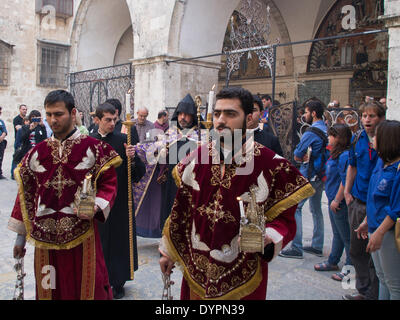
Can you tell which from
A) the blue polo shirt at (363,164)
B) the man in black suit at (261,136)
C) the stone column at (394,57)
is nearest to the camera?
the blue polo shirt at (363,164)

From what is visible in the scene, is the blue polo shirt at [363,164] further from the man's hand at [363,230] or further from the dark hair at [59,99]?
the dark hair at [59,99]

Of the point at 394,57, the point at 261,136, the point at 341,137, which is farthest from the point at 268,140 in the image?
the point at 394,57

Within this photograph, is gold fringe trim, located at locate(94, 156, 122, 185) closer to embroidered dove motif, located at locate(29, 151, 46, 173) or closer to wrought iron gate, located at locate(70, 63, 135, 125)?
embroidered dove motif, located at locate(29, 151, 46, 173)

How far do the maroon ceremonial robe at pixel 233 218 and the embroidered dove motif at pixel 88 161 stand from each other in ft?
2.83

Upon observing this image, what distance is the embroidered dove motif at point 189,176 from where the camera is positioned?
236 cm

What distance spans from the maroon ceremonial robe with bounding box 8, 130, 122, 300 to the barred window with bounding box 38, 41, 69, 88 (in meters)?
14.9

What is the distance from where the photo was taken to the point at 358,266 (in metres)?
3.87

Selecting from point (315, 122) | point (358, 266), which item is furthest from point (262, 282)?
point (315, 122)

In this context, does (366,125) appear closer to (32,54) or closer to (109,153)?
(109,153)

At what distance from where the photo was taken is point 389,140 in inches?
116

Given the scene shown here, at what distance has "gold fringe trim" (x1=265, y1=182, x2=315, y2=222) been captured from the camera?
219cm

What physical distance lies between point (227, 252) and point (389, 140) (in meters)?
1.57

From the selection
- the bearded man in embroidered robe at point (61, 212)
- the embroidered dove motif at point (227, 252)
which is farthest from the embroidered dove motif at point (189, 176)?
the bearded man in embroidered robe at point (61, 212)

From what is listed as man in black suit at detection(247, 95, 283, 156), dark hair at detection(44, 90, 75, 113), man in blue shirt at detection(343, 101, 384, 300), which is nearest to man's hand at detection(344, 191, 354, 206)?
man in blue shirt at detection(343, 101, 384, 300)
